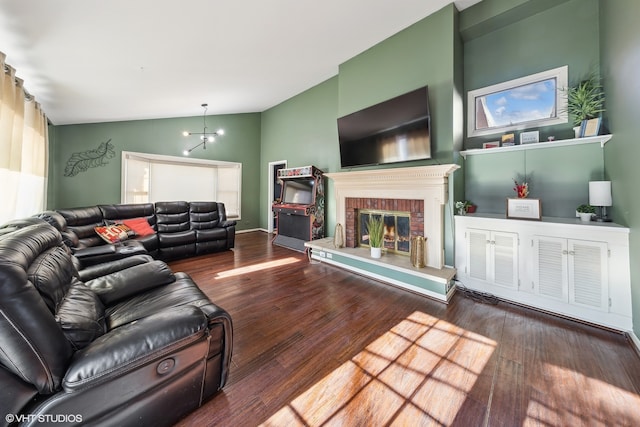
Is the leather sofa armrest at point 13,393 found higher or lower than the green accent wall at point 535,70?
lower

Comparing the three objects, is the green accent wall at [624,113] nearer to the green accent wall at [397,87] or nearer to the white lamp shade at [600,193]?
the white lamp shade at [600,193]

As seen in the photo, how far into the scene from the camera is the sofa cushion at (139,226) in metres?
3.97

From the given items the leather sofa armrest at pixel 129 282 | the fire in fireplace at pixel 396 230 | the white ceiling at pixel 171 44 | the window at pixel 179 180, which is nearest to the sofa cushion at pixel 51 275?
the leather sofa armrest at pixel 129 282

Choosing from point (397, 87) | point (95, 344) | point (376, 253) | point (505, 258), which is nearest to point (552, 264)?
point (505, 258)

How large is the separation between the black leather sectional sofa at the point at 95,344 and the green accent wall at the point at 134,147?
3999 mm

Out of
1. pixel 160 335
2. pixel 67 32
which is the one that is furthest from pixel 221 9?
pixel 160 335

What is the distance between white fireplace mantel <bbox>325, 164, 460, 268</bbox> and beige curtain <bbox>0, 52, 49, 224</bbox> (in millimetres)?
3993

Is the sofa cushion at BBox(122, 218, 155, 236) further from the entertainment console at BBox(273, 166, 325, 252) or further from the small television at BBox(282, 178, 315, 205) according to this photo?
the small television at BBox(282, 178, 315, 205)

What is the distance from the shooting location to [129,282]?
5.74 feet

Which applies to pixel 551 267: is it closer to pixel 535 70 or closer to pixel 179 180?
pixel 535 70

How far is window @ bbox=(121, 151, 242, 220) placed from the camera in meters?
5.21

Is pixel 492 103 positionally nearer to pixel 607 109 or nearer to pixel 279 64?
pixel 607 109

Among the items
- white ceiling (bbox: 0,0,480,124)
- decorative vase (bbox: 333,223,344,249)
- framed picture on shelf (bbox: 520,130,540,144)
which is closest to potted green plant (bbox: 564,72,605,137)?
framed picture on shelf (bbox: 520,130,540,144)

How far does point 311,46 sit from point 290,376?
13.8ft
